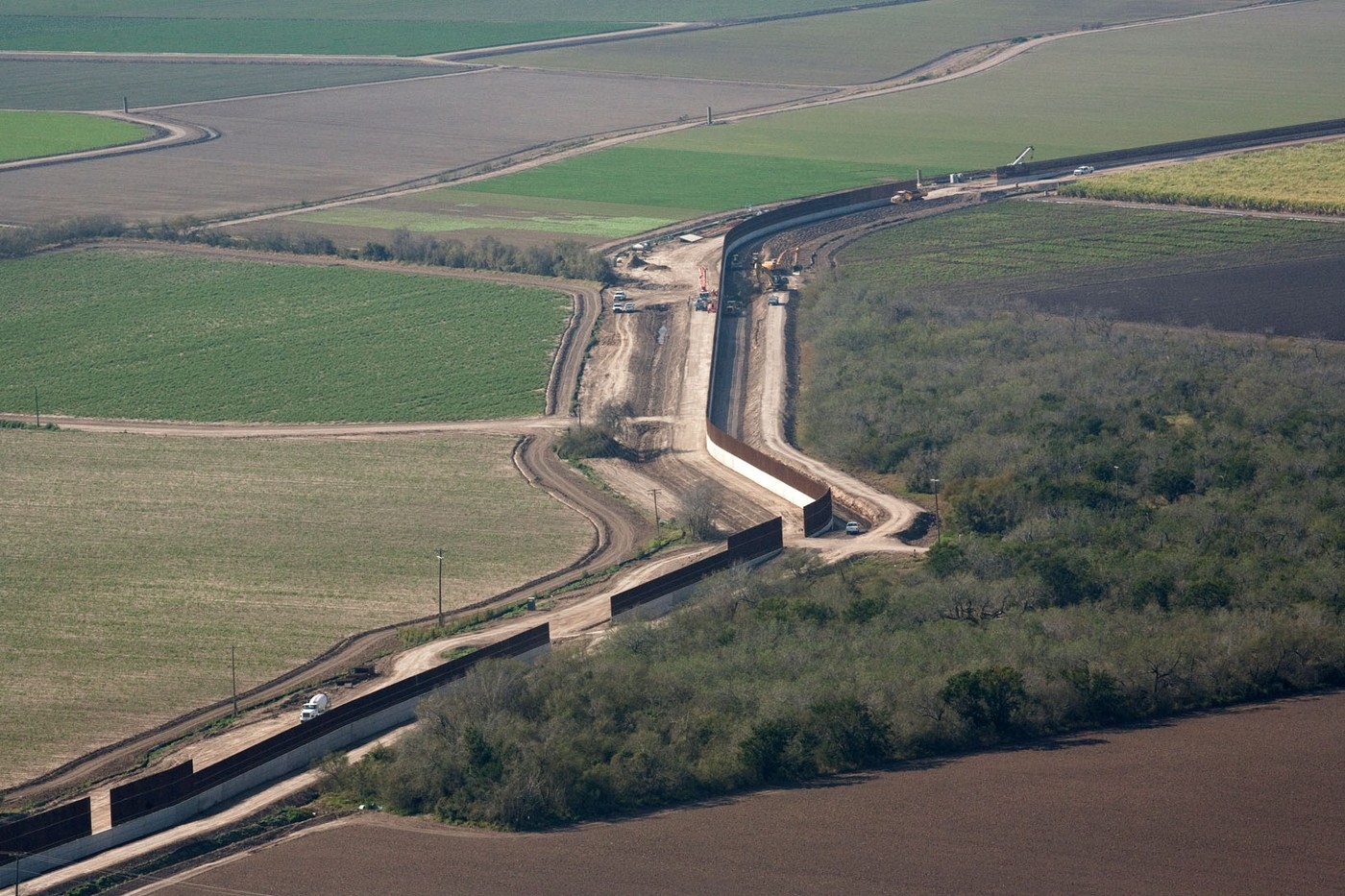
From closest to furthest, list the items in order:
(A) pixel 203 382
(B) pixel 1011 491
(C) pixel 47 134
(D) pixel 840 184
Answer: (B) pixel 1011 491 < (A) pixel 203 382 < (D) pixel 840 184 < (C) pixel 47 134

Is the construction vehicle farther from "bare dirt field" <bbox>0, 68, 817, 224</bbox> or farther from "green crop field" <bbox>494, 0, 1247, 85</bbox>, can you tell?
"green crop field" <bbox>494, 0, 1247, 85</bbox>

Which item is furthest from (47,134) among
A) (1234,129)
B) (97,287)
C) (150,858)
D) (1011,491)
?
(150,858)

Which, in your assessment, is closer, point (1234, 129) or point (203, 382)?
point (203, 382)

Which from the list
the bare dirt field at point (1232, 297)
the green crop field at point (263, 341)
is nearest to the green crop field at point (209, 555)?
the green crop field at point (263, 341)

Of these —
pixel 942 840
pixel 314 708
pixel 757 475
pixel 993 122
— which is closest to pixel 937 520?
Result: pixel 757 475

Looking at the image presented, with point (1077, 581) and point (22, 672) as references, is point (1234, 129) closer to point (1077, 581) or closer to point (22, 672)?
point (1077, 581)

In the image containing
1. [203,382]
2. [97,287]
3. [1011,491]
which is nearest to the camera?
[1011,491]
